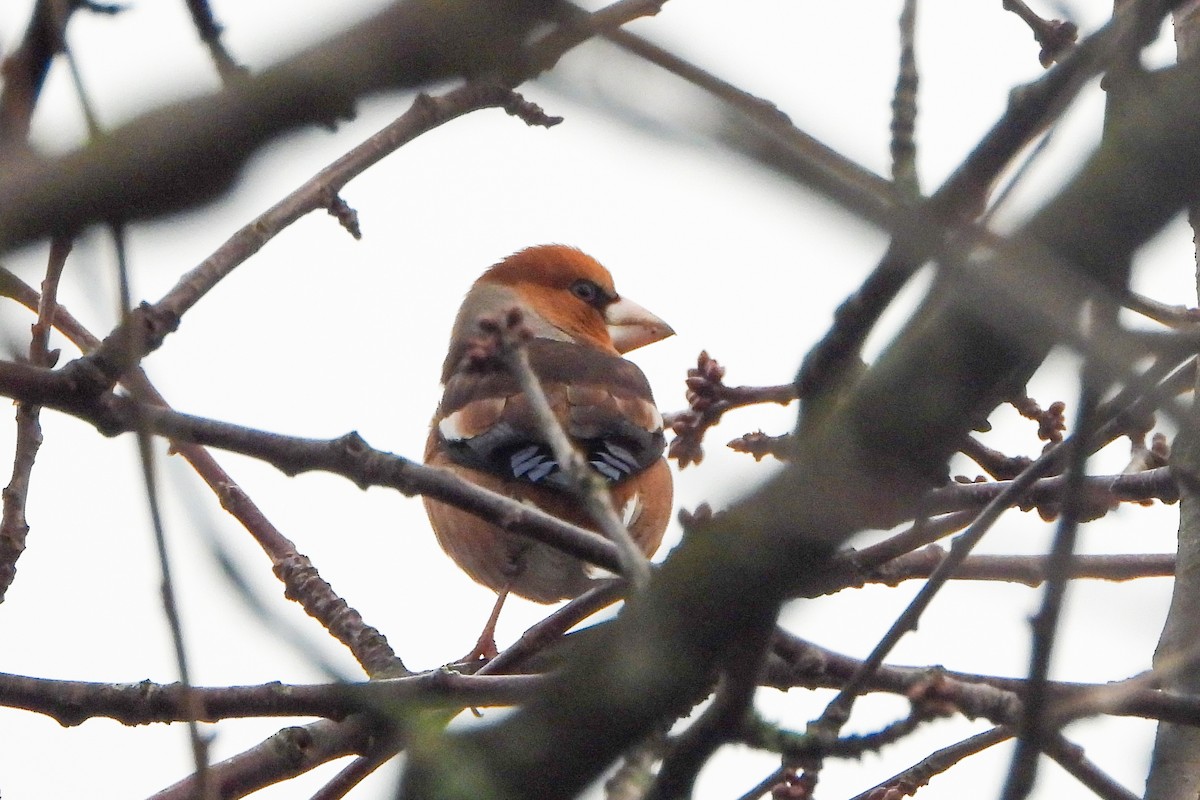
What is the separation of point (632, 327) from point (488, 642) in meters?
3.11

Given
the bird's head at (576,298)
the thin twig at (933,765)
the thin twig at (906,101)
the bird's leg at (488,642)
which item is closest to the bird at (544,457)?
the bird's leg at (488,642)

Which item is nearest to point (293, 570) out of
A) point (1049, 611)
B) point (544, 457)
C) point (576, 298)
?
point (544, 457)

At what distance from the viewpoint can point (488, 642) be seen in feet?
17.5

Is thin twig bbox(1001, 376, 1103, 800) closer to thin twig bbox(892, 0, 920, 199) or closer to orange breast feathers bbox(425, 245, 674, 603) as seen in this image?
thin twig bbox(892, 0, 920, 199)

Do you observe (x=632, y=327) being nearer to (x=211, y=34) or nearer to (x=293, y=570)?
(x=293, y=570)

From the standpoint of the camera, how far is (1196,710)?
2.60 metres

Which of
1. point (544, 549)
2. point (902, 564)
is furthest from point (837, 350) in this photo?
point (544, 549)

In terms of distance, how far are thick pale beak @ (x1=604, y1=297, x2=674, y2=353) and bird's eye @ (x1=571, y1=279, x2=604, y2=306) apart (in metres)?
0.09

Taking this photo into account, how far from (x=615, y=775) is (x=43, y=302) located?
2.00m

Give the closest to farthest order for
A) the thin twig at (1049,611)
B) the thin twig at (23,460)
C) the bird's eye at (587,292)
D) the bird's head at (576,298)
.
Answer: the thin twig at (1049,611), the thin twig at (23,460), the bird's head at (576,298), the bird's eye at (587,292)

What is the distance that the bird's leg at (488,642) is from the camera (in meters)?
5.29

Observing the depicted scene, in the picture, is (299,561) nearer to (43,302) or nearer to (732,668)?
(43,302)

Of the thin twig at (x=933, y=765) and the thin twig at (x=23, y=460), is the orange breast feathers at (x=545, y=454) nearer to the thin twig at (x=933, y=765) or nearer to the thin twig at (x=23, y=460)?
the thin twig at (x=23, y=460)

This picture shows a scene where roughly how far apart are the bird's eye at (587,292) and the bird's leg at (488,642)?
2978mm
